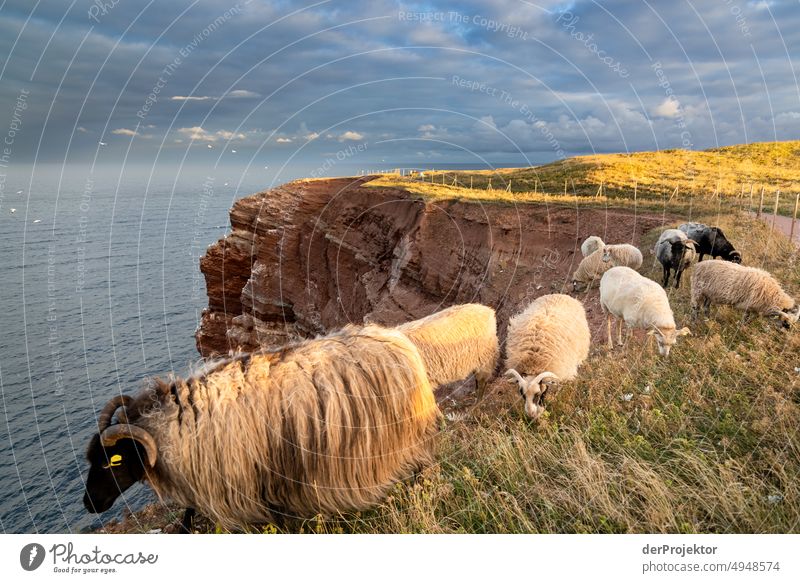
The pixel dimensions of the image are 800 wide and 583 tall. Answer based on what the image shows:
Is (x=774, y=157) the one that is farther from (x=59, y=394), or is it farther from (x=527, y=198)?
(x=59, y=394)

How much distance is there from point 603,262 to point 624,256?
0.85 meters

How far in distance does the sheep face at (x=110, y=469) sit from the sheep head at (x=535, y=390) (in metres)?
5.03

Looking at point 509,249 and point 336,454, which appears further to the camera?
point 509,249

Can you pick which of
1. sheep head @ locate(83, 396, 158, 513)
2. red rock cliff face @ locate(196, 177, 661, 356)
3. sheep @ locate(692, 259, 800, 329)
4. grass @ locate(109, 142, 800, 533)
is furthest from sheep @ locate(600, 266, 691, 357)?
sheep head @ locate(83, 396, 158, 513)

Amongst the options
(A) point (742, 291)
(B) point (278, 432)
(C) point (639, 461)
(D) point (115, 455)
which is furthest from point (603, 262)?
(D) point (115, 455)

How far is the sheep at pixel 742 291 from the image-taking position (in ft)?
29.2

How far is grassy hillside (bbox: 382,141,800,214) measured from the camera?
1096 inches

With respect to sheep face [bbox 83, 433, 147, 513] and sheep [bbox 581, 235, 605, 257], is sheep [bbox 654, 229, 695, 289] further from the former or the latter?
sheep face [bbox 83, 433, 147, 513]

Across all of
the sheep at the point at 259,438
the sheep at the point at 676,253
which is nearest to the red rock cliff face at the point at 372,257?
the sheep at the point at 676,253

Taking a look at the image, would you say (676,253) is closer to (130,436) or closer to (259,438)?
(259,438)

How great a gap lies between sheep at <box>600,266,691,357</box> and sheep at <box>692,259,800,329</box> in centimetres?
119

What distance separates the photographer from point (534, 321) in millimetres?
8992

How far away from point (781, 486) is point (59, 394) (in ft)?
110
